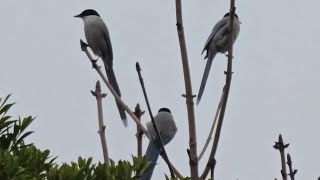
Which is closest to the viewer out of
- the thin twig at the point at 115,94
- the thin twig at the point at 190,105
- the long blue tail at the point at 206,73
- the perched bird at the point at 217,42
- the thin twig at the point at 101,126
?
the thin twig at the point at 190,105

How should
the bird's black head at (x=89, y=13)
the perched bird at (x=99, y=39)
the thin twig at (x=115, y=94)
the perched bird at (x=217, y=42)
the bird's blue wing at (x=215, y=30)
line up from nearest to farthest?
the thin twig at (x=115, y=94), the perched bird at (x=217, y=42), the bird's blue wing at (x=215, y=30), the perched bird at (x=99, y=39), the bird's black head at (x=89, y=13)

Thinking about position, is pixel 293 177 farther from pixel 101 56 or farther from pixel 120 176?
pixel 101 56

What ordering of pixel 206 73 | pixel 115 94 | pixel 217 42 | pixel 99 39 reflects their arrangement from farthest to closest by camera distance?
pixel 99 39, pixel 217 42, pixel 206 73, pixel 115 94

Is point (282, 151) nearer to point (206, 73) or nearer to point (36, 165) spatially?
point (36, 165)

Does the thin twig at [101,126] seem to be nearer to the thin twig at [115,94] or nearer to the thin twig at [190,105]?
the thin twig at [115,94]

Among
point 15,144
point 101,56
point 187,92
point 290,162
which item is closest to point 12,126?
point 15,144

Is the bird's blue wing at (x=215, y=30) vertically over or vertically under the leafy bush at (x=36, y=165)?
over

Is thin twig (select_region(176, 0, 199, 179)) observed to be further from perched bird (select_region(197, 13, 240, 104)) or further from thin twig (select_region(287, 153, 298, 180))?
perched bird (select_region(197, 13, 240, 104))

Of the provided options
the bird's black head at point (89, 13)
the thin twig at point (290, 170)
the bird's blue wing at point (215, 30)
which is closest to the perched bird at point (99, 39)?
the bird's black head at point (89, 13)

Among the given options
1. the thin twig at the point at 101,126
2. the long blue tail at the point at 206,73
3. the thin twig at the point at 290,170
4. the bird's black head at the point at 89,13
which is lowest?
the thin twig at the point at 290,170

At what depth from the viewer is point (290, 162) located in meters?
3.04

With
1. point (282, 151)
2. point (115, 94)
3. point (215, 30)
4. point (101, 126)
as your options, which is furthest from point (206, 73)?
point (282, 151)

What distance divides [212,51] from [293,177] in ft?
11.1

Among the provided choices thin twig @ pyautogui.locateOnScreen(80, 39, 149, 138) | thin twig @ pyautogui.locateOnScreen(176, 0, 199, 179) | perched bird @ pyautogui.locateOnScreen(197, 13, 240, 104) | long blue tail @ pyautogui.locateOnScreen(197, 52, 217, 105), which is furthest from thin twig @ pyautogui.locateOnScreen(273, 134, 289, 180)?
perched bird @ pyautogui.locateOnScreen(197, 13, 240, 104)
